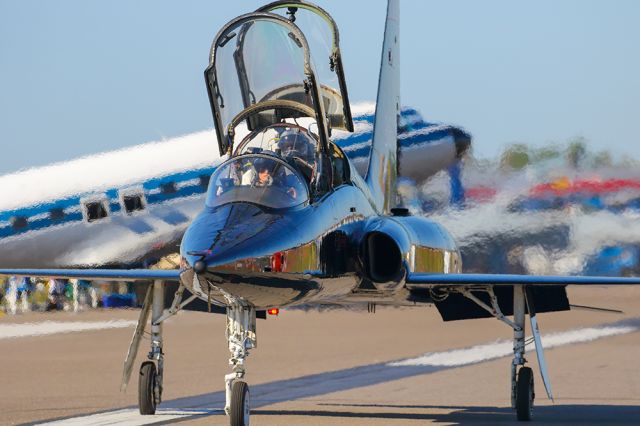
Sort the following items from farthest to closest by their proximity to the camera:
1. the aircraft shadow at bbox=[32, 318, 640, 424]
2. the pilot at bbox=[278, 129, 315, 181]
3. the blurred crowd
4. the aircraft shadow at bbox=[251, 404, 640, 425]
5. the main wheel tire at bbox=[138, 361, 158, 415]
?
1. the blurred crowd
2. the main wheel tire at bbox=[138, 361, 158, 415]
3. the aircraft shadow at bbox=[32, 318, 640, 424]
4. the aircraft shadow at bbox=[251, 404, 640, 425]
5. the pilot at bbox=[278, 129, 315, 181]

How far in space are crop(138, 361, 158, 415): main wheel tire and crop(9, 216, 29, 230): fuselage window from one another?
2144 cm

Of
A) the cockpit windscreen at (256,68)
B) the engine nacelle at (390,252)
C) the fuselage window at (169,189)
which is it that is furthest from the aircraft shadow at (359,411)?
the fuselage window at (169,189)

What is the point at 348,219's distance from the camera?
528 inches

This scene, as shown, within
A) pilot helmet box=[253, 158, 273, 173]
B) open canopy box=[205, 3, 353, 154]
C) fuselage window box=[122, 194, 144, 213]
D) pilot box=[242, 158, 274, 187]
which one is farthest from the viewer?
fuselage window box=[122, 194, 144, 213]

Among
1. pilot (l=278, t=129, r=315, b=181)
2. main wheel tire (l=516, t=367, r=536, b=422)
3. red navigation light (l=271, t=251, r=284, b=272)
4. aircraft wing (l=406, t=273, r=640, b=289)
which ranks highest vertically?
pilot (l=278, t=129, r=315, b=181)

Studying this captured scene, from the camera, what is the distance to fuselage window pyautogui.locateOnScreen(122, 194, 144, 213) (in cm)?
3628

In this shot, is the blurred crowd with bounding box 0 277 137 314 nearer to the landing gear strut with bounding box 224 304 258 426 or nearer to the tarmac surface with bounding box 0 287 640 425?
the tarmac surface with bounding box 0 287 640 425

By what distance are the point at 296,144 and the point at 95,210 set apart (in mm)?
24134

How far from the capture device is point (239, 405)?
37.5 ft

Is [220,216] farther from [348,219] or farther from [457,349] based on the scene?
[457,349]

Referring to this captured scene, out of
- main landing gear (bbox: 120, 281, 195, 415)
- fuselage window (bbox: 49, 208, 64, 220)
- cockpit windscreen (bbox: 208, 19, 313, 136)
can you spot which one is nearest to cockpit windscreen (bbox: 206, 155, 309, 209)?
cockpit windscreen (bbox: 208, 19, 313, 136)

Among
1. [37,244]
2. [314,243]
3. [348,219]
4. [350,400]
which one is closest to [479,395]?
[350,400]

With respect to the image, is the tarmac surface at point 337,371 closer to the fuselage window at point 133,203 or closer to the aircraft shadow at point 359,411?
the aircraft shadow at point 359,411

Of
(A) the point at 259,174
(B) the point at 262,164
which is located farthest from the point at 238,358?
(B) the point at 262,164
